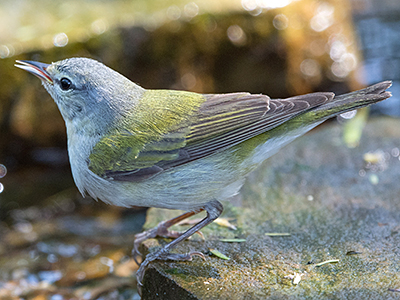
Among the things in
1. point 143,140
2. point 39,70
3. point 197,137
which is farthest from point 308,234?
point 39,70

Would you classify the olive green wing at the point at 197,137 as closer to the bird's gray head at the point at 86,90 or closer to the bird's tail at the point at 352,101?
the bird's tail at the point at 352,101

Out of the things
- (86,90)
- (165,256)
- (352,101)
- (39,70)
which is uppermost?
(39,70)

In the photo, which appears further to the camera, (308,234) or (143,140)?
(308,234)

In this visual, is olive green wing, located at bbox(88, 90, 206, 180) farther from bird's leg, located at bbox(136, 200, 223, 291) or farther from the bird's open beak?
the bird's open beak

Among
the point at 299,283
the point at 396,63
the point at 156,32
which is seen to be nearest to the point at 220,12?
the point at 156,32

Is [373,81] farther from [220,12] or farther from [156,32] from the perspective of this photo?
[156,32]

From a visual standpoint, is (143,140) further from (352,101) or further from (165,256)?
(352,101)
